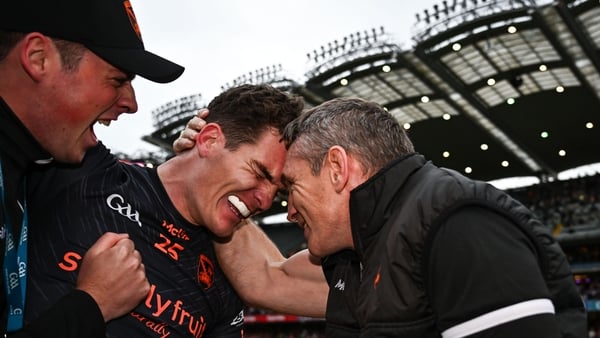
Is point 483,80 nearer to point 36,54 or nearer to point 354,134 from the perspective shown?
point 354,134

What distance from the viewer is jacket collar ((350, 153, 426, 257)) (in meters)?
2.28

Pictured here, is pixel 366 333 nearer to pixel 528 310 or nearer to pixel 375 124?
pixel 528 310

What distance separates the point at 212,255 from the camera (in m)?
3.40

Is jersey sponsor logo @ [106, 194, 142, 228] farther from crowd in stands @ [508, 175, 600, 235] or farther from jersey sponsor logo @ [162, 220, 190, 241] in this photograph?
crowd in stands @ [508, 175, 600, 235]

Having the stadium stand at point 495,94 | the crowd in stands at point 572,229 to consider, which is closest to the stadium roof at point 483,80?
the stadium stand at point 495,94

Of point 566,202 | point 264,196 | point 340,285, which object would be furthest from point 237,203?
point 566,202

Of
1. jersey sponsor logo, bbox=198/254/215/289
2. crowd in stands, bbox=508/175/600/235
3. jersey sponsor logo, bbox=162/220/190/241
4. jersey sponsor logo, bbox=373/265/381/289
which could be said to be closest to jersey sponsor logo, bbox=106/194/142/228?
jersey sponsor logo, bbox=162/220/190/241

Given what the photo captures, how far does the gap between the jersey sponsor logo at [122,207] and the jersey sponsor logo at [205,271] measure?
1.34 ft

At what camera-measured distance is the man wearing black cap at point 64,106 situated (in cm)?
203

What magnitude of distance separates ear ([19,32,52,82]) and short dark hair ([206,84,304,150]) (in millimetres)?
1343

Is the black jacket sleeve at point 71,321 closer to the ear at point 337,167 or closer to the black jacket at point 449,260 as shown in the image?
the black jacket at point 449,260

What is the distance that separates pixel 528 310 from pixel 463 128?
33.7m

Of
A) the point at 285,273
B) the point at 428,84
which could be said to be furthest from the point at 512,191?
the point at 285,273

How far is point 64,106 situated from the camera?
7.09 feet
